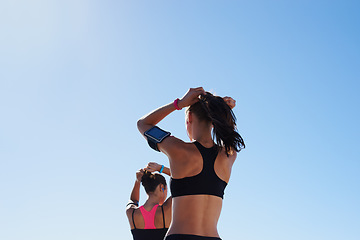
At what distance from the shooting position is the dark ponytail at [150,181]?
685cm

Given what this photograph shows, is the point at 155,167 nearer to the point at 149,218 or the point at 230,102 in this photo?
the point at 149,218

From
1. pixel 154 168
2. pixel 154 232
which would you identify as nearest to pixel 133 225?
pixel 154 232

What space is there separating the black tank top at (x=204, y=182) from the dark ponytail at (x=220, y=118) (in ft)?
0.55

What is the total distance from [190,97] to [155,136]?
0.52 m

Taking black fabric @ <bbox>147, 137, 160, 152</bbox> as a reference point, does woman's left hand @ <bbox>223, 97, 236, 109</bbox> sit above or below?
above

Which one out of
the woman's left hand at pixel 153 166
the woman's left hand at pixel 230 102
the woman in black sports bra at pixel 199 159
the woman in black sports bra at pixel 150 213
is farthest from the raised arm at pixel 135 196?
the woman's left hand at pixel 230 102

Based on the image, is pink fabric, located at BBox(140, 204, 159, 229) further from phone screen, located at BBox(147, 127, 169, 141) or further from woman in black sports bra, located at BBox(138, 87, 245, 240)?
phone screen, located at BBox(147, 127, 169, 141)

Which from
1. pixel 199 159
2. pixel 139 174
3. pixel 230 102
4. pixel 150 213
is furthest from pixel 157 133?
pixel 150 213

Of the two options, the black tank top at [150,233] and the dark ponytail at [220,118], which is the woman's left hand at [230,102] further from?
the black tank top at [150,233]

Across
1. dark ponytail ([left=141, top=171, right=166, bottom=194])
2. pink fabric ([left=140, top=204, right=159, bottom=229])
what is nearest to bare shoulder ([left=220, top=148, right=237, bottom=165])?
pink fabric ([left=140, top=204, right=159, bottom=229])

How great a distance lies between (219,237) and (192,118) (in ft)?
3.71

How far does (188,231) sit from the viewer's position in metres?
3.36

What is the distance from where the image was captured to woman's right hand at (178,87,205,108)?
3861mm

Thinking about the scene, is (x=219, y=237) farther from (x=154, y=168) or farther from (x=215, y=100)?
(x=154, y=168)
